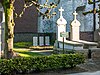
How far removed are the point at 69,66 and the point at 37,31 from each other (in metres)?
28.2

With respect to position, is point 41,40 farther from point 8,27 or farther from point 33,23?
point 8,27

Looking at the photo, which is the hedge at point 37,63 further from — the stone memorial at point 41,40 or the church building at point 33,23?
the church building at point 33,23

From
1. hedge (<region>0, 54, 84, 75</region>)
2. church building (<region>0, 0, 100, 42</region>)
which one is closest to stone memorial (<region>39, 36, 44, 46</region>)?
church building (<region>0, 0, 100, 42</region>)

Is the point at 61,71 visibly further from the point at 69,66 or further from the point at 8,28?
the point at 8,28

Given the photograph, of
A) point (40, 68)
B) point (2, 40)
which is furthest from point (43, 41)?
point (40, 68)

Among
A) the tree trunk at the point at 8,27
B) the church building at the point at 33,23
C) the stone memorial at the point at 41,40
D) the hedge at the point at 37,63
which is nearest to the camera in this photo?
the hedge at the point at 37,63

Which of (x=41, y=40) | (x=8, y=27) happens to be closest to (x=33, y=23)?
(x=41, y=40)

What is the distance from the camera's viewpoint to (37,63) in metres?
13.7

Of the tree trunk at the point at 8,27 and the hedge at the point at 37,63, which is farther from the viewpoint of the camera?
the tree trunk at the point at 8,27

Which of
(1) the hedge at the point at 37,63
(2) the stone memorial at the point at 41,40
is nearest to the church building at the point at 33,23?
(2) the stone memorial at the point at 41,40

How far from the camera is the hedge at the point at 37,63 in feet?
42.5

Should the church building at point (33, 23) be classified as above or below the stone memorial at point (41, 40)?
above

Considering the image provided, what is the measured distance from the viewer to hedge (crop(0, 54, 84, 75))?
12969 millimetres

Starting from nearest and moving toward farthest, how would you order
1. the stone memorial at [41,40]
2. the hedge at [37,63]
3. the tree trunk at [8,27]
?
the hedge at [37,63] < the tree trunk at [8,27] < the stone memorial at [41,40]
